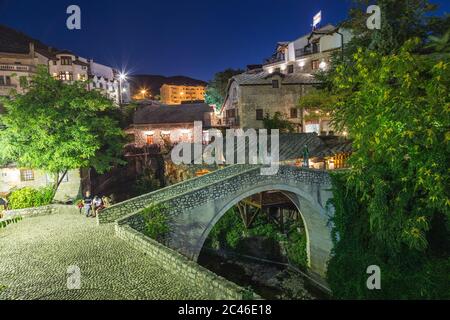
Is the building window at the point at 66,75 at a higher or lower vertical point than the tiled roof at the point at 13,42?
lower

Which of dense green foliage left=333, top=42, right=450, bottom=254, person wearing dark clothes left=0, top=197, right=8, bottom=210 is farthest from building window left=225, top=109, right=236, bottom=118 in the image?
person wearing dark clothes left=0, top=197, right=8, bottom=210

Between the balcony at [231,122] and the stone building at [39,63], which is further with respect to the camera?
the stone building at [39,63]

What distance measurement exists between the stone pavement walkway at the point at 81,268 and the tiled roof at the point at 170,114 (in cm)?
2178

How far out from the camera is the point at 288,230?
75.8 feet

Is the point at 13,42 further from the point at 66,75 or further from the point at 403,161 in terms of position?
the point at 403,161

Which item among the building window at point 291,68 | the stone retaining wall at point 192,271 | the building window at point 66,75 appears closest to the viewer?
the stone retaining wall at point 192,271

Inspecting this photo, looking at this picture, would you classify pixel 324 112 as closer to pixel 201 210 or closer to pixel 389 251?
pixel 389 251

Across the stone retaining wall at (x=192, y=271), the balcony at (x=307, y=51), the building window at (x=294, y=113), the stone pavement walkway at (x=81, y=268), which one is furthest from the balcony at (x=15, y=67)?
the stone retaining wall at (x=192, y=271)

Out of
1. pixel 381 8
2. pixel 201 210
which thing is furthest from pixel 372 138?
pixel 381 8

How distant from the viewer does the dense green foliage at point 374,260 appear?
13000 millimetres

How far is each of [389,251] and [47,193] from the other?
748 inches

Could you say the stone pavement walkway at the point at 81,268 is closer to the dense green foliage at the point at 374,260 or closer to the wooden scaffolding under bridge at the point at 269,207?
the dense green foliage at the point at 374,260

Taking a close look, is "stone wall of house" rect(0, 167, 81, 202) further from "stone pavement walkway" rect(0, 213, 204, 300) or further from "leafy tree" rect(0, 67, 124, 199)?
"stone pavement walkway" rect(0, 213, 204, 300)

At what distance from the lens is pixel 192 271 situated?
7914 millimetres
